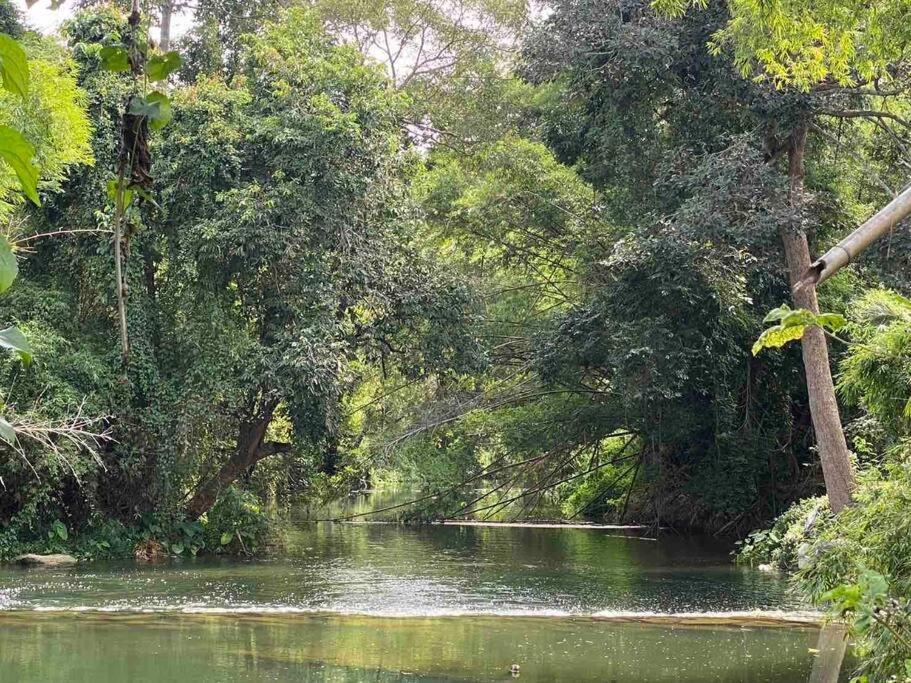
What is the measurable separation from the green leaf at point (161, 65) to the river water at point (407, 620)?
21.5 ft

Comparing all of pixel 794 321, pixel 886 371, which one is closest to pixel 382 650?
pixel 886 371

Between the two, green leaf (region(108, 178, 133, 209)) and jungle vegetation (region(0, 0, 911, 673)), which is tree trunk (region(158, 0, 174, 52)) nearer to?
jungle vegetation (region(0, 0, 911, 673))

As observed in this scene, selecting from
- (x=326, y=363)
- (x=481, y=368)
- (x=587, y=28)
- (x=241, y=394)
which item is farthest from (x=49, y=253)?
(x=587, y=28)

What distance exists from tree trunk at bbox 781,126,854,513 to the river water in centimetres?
149

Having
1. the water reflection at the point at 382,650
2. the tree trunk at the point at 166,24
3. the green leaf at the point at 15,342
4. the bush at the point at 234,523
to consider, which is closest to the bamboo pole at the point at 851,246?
the green leaf at the point at 15,342

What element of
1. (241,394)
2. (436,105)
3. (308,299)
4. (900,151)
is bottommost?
(241,394)

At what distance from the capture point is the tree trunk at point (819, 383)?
12594 mm

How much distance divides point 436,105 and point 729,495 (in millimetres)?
11193

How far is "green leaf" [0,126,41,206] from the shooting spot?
805mm

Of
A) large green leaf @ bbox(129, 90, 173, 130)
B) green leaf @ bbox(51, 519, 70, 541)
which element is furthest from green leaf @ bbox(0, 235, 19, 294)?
green leaf @ bbox(51, 519, 70, 541)

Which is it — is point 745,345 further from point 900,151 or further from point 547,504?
point 547,504

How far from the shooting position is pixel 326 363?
14.2 m

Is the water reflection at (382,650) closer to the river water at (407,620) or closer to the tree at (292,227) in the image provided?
the river water at (407,620)

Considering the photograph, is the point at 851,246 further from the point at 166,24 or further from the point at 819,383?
the point at 166,24
